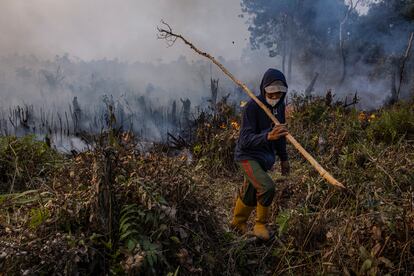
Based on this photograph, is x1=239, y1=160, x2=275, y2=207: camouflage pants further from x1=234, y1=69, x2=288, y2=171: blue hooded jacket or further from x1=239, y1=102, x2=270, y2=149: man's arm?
x1=239, y1=102, x2=270, y2=149: man's arm

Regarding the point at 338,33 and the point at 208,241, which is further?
the point at 338,33

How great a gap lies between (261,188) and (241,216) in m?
0.47

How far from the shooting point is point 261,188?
339 cm

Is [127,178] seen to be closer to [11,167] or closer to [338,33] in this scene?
[11,167]

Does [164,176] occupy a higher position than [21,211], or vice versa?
[164,176]

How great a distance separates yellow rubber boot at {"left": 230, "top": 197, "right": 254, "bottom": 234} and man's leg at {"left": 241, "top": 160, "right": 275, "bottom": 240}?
8.9 inches

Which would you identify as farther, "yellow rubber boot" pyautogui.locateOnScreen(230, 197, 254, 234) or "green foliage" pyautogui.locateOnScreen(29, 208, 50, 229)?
"yellow rubber boot" pyautogui.locateOnScreen(230, 197, 254, 234)

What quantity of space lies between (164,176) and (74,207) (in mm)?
634

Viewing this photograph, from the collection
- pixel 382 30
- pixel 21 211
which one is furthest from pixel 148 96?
pixel 21 211

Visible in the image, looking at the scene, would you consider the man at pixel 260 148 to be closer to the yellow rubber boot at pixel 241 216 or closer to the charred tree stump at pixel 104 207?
the yellow rubber boot at pixel 241 216

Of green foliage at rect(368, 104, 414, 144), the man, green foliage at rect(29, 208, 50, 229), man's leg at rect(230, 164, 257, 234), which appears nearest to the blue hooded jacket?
the man

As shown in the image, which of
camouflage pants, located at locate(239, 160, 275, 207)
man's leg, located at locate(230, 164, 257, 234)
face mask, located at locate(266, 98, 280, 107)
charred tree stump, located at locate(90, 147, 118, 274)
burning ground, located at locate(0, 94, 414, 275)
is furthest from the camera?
man's leg, located at locate(230, 164, 257, 234)

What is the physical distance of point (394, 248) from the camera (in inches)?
104

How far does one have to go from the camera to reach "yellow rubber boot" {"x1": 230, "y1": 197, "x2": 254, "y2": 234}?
3695mm
